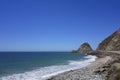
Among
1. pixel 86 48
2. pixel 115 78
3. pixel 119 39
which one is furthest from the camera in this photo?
pixel 86 48

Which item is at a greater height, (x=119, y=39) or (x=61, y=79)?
(x=119, y=39)

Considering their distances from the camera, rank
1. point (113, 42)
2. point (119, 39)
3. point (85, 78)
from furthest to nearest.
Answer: point (113, 42) < point (119, 39) < point (85, 78)

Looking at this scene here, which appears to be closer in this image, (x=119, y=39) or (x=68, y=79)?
(x=68, y=79)

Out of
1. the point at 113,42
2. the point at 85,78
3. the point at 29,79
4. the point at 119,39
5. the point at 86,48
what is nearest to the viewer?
the point at 85,78

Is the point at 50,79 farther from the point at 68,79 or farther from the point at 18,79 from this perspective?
the point at 18,79

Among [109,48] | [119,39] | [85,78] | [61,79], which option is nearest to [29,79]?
[61,79]

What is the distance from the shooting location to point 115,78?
465 inches

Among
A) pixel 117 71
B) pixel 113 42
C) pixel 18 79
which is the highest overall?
pixel 113 42

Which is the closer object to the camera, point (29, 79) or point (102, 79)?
point (102, 79)

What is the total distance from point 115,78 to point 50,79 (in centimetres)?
877

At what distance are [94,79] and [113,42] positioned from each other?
60978mm

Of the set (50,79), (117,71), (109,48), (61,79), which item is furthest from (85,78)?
(109,48)

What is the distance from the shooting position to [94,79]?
16641 millimetres

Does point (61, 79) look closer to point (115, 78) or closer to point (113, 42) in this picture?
point (115, 78)
